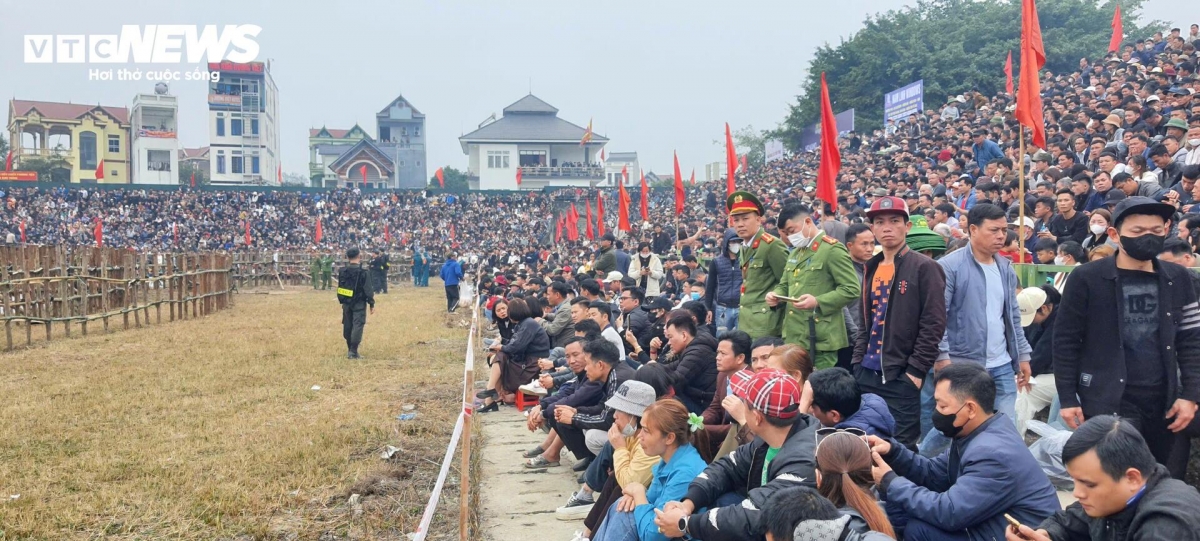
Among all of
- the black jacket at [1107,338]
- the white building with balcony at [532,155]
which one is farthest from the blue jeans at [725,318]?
the white building with balcony at [532,155]

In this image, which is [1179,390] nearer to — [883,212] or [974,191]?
[883,212]

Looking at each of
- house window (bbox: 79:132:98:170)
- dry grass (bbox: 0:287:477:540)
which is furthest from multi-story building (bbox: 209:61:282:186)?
dry grass (bbox: 0:287:477:540)

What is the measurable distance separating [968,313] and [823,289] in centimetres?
112

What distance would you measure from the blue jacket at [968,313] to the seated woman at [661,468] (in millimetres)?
1403

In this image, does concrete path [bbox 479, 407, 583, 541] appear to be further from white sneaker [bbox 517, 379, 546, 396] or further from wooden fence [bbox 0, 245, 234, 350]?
wooden fence [bbox 0, 245, 234, 350]

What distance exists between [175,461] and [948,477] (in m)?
5.74

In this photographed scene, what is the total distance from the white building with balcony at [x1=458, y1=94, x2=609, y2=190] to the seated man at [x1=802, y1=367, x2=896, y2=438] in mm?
55108

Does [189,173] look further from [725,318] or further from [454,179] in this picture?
[725,318]

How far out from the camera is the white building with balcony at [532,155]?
59.4 m

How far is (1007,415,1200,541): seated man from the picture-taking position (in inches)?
105

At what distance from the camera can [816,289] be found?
5.86 m

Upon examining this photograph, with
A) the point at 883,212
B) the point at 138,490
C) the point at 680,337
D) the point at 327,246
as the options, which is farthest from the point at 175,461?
the point at 327,246

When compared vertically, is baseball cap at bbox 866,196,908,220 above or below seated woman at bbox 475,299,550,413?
above

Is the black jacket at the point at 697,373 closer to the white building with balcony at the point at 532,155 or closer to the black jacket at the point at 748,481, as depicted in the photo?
the black jacket at the point at 748,481
